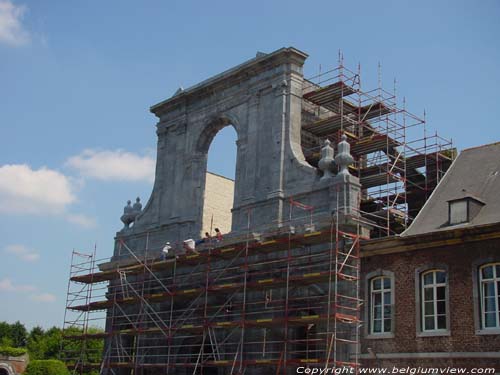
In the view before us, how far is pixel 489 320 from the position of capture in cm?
2045

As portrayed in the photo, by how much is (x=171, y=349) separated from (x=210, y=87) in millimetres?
11761

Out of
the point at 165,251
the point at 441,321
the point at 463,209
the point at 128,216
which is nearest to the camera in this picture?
the point at 441,321

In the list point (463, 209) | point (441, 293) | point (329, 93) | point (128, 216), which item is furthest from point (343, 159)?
point (128, 216)

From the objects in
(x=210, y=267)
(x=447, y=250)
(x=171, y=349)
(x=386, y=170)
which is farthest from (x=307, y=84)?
(x=171, y=349)

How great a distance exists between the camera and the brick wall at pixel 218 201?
34.4m

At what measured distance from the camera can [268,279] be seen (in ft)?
80.7

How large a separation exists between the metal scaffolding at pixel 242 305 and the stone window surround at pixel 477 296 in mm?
3865

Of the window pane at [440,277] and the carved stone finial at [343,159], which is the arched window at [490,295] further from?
the carved stone finial at [343,159]

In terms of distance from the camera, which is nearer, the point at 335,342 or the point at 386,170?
the point at 335,342

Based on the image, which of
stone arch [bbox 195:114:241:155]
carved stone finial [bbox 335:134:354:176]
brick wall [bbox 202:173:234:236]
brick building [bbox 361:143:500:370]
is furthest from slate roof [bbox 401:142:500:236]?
brick wall [bbox 202:173:234:236]

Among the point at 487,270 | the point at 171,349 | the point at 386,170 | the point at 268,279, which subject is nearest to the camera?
the point at 487,270

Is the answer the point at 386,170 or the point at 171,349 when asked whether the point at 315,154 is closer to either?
the point at 386,170

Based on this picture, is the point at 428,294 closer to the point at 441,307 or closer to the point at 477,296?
the point at 441,307

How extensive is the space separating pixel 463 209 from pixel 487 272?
2.38 m
